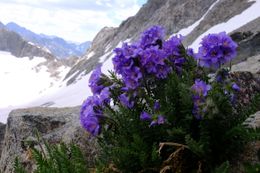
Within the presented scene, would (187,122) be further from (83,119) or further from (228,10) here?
(228,10)

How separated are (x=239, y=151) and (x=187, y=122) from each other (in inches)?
25.7

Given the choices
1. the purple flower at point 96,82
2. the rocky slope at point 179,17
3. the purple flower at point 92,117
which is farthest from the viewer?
the rocky slope at point 179,17

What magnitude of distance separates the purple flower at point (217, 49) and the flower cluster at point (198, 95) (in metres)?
0.29

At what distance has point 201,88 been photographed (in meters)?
4.54

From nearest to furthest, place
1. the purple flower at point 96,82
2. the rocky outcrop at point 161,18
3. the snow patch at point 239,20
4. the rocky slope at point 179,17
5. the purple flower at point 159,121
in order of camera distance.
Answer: the purple flower at point 159,121 < the purple flower at point 96,82 < the snow patch at point 239,20 < the rocky slope at point 179,17 < the rocky outcrop at point 161,18

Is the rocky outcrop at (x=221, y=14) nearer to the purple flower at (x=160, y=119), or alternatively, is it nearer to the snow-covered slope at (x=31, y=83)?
the purple flower at (x=160, y=119)

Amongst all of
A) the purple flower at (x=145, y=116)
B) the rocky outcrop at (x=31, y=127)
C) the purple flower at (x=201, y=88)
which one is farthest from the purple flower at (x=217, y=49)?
the rocky outcrop at (x=31, y=127)

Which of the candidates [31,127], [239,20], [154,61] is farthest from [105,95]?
[239,20]

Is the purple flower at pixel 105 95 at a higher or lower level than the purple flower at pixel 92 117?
higher

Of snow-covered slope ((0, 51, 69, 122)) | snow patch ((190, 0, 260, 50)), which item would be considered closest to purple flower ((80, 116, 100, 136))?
snow patch ((190, 0, 260, 50))

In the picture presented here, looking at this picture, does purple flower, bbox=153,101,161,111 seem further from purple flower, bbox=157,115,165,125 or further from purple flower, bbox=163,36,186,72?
purple flower, bbox=163,36,186,72

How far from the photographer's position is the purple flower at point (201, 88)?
4504 millimetres

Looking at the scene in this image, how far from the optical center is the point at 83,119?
4977mm

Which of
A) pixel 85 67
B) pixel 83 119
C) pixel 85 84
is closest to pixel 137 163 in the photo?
pixel 83 119
